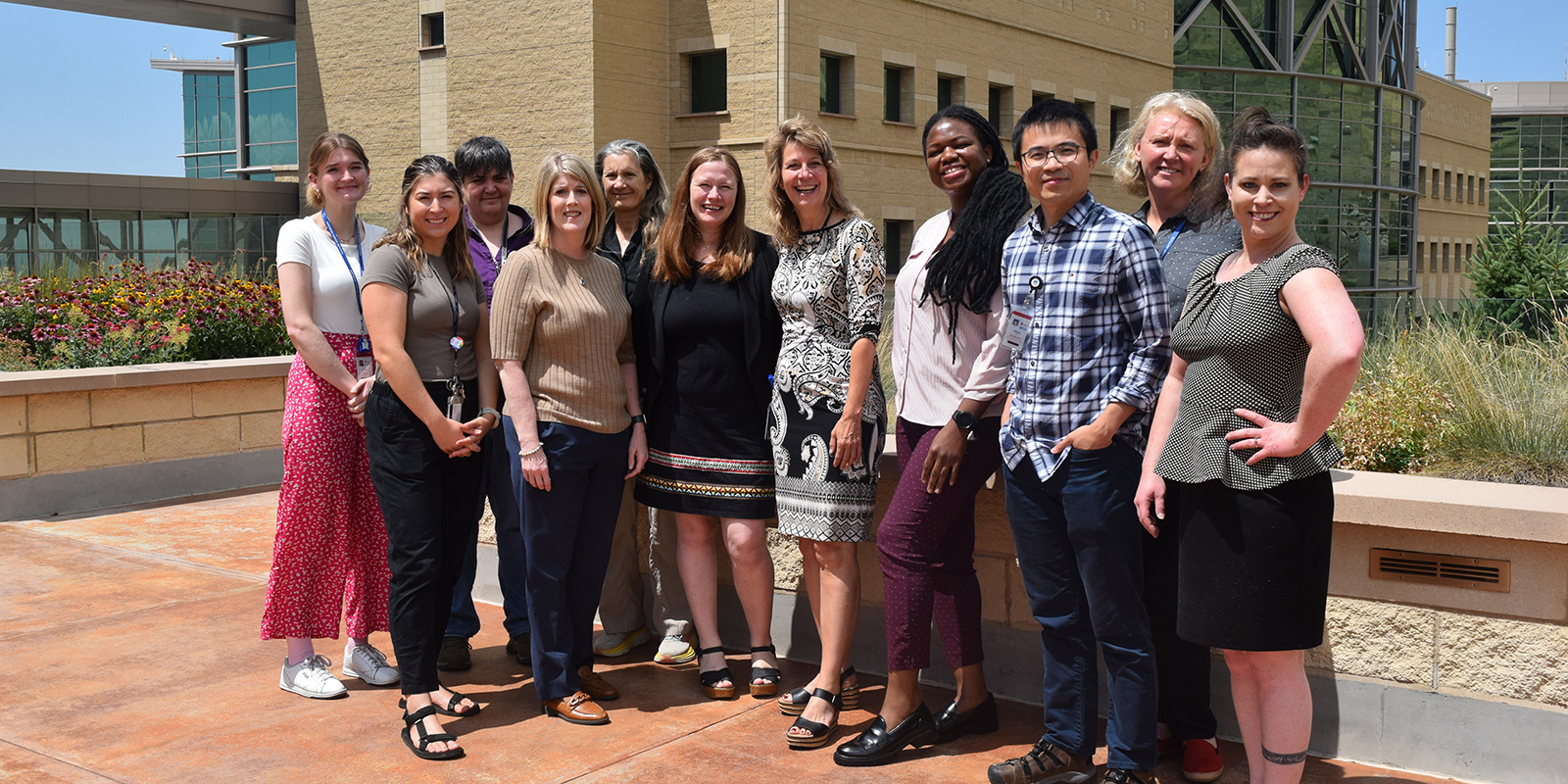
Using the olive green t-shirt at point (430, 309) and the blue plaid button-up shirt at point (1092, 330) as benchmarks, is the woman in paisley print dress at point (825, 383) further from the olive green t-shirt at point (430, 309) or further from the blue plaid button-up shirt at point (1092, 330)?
the olive green t-shirt at point (430, 309)

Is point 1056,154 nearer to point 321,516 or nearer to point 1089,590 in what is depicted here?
Result: point 1089,590

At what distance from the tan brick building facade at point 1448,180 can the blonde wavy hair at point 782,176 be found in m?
54.3

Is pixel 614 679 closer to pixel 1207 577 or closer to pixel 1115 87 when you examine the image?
pixel 1207 577

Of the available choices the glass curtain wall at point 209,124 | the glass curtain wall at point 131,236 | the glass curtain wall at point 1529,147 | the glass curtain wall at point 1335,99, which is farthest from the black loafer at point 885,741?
the glass curtain wall at point 1529,147

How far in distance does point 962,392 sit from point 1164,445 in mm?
770

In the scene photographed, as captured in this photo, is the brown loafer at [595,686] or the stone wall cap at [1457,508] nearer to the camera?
the stone wall cap at [1457,508]

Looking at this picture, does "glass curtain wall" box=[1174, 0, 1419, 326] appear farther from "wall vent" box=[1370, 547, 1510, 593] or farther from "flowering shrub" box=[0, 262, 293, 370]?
"wall vent" box=[1370, 547, 1510, 593]

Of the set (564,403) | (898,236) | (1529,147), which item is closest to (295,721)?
(564,403)

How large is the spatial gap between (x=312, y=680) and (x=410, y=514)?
104cm

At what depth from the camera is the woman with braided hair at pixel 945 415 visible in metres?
4.25

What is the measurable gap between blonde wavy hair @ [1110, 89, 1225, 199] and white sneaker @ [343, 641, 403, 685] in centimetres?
361

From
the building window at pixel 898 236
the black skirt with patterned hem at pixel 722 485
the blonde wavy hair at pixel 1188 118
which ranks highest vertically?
the building window at pixel 898 236

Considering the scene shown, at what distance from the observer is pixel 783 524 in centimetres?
479

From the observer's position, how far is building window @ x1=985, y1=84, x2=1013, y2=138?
34.4 meters
